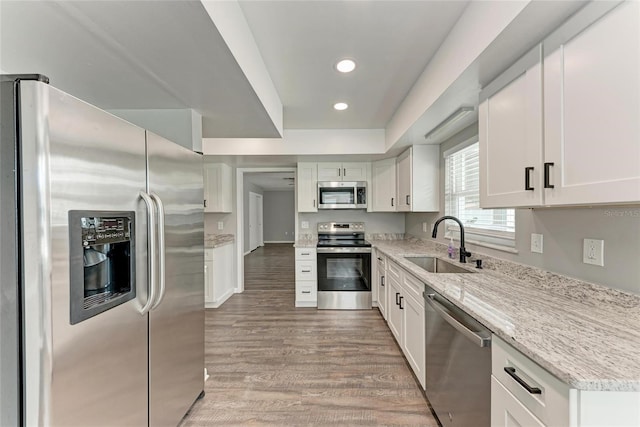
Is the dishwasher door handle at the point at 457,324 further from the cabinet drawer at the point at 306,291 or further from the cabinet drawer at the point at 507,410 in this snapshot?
the cabinet drawer at the point at 306,291

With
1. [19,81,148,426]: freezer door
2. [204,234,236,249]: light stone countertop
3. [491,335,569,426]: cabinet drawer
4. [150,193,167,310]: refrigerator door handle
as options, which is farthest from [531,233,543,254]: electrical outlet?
[204,234,236,249]: light stone countertop

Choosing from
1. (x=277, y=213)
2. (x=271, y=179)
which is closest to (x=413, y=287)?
(x=271, y=179)

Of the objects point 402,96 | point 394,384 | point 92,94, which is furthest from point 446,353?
point 92,94

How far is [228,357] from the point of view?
8.71ft

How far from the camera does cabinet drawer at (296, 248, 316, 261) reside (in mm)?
4086

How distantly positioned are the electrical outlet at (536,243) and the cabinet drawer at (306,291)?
2.72 meters

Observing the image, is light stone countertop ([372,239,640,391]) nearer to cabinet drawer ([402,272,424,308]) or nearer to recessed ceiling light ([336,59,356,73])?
cabinet drawer ([402,272,424,308])

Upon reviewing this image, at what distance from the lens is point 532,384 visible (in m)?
0.96

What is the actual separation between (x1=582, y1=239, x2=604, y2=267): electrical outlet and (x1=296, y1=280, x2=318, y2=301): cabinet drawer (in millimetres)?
3037

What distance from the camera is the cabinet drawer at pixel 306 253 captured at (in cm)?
409

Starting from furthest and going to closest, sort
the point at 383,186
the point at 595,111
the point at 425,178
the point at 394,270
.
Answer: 1. the point at 383,186
2. the point at 425,178
3. the point at 394,270
4. the point at 595,111

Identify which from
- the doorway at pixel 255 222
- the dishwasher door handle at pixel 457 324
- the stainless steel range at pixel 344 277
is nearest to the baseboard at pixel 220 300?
the stainless steel range at pixel 344 277

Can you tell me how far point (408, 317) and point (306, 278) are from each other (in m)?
1.94

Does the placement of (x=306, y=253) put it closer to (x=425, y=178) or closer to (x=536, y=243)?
(x=425, y=178)
